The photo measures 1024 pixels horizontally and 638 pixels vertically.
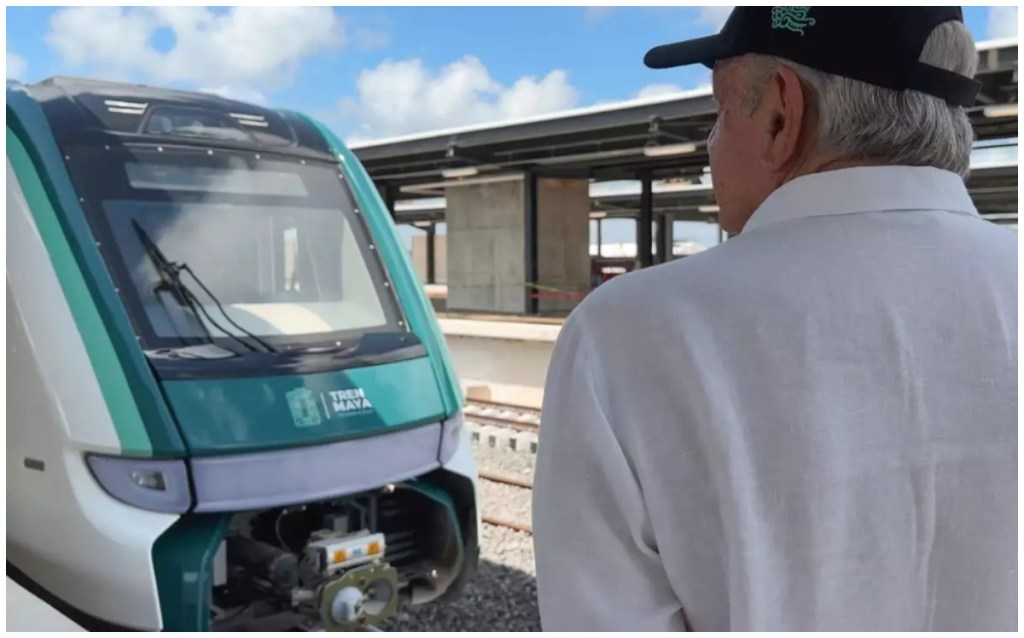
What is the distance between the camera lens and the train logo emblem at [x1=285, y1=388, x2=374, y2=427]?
414cm

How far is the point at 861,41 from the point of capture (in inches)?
44.6

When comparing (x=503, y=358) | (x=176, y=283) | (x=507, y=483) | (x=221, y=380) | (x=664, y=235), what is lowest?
(x=507, y=483)

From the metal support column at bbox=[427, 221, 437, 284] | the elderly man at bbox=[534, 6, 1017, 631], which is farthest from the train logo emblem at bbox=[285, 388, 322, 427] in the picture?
the metal support column at bbox=[427, 221, 437, 284]

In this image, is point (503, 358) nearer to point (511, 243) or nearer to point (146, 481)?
point (146, 481)

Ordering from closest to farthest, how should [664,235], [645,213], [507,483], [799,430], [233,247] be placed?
A: [799,430] < [233,247] < [507,483] < [645,213] < [664,235]

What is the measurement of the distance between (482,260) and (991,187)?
13.4 meters

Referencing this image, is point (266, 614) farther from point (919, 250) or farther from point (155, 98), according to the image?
point (919, 250)

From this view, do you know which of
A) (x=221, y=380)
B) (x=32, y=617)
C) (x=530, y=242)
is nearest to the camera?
(x=32, y=617)

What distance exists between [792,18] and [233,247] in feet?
12.7

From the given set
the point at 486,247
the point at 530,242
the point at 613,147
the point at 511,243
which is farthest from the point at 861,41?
the point at 486,247

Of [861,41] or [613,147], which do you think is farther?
[613,147]

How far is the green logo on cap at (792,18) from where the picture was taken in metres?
1.15

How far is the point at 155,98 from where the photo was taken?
187 inches

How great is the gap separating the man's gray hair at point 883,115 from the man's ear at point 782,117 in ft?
0.04
